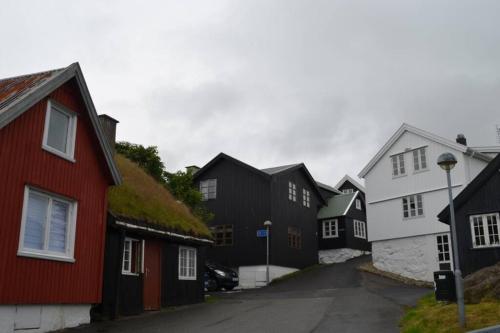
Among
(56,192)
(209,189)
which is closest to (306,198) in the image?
(209,189)

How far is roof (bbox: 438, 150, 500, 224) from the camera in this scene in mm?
22344

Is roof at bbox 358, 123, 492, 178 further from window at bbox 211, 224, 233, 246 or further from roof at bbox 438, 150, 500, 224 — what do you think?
window at bbox 211, 224, 233, 246

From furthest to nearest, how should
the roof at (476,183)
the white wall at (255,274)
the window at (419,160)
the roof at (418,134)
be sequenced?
the white wall at (255,274), the window at (419,160), the roof at (418,134), the roof at (476,183)

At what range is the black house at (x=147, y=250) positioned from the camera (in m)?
16.6

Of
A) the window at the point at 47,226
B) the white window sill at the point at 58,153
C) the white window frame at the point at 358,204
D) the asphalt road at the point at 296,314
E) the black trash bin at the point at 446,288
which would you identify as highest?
the white window frame at the point at 358,204

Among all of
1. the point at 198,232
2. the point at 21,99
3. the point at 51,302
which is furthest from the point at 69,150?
the point at 198,232

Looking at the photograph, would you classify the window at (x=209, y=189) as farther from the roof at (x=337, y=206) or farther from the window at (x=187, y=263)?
the window at (x=187, y=263)

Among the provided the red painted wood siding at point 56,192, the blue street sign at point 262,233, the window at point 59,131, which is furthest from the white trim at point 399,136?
the window at point 59,131

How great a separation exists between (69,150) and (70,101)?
4.63 ft

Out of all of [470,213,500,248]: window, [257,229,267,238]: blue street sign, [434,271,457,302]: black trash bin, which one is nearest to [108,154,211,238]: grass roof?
[434,271,457,302]: black trash bin

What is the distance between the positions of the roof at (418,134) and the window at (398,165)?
0.78 meters

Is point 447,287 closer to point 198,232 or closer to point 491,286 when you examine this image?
point 491,286

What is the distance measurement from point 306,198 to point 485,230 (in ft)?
59.5

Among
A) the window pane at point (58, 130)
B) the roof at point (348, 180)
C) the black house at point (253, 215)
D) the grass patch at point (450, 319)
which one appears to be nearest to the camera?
the grass patch at point (450, 319)
